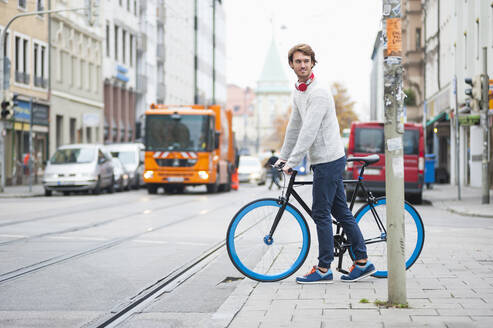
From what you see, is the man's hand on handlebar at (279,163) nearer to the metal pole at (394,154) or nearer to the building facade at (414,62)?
the metal pole at (394,154)

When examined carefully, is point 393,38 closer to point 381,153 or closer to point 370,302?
point 370,302

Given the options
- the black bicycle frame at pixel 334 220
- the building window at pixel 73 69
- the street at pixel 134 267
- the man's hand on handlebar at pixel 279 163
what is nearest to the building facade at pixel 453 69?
the street at pixel 134 267

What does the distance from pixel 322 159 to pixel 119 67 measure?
54.2 meters

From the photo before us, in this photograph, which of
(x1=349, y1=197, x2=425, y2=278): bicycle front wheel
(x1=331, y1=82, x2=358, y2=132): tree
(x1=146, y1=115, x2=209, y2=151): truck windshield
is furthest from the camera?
(x1=331, y1=82, x2=358, y2=132): tree

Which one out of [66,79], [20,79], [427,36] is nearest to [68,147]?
[20,79]

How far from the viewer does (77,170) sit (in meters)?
30.6

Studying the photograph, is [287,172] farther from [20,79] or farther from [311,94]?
[20,79]

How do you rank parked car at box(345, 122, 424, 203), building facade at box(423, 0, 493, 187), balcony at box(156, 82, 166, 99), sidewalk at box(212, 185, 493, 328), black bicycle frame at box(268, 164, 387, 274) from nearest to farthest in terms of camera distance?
sidewalk at box(212, 185, 493, 328)
black bicycle frame at box(268, 164, 387, 274)
parked car at box(345, 122, 424, 203)
building facade at box(423, 0, 493, 187)
balcony at box(156, 82, 166, 99)

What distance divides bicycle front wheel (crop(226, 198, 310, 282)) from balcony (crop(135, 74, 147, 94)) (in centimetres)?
5888

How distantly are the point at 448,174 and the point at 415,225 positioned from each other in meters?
40.5

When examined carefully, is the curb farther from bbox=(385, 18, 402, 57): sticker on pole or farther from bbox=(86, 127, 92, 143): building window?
bbox=(86, 127, 92, 143): building window

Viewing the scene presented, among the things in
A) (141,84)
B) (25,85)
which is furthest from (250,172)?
(141,84)

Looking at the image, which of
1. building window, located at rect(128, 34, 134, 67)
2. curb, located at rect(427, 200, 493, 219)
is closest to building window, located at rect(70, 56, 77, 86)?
building window, located at rect(128, 34, 134, 67)

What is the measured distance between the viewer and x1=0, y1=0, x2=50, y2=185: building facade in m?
40.1
